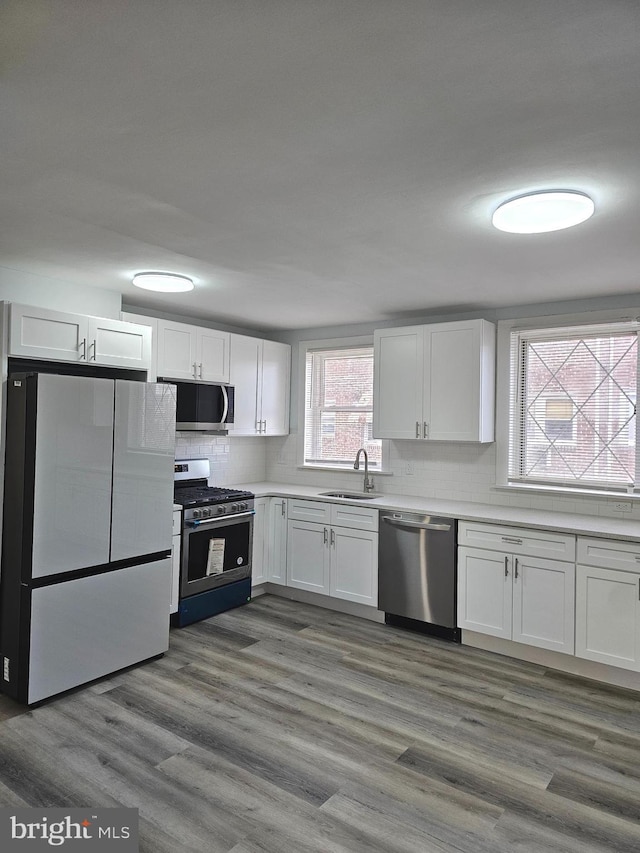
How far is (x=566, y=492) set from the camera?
4.15 m

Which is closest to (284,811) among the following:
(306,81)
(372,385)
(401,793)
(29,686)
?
(401,793)

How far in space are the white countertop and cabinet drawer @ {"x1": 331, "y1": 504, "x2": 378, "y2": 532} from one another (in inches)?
1.9

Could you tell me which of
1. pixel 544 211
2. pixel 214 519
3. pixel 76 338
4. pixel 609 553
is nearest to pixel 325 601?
pixel 214 519

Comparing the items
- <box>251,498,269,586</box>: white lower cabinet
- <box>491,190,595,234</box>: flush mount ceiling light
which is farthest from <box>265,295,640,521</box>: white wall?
<box>491,190,595,234</box>: flush mount ceiling light

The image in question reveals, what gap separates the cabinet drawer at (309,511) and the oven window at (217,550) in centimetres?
40

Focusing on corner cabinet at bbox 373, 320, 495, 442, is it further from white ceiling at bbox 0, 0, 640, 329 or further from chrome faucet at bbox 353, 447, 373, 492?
white ceiling at bbox 0, 0, 640, 329

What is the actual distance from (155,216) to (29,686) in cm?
245

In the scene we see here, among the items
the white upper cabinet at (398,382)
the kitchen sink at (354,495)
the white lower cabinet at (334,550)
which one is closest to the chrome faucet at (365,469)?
the kitchen sink at (354,495)

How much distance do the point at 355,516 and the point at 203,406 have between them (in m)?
1.48

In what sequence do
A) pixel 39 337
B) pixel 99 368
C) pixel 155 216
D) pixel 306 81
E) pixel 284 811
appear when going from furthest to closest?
pixel 99 368, pixel 39 337, pixel 155 216, pixel 284 811, pixel 306 81

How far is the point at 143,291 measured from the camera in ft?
13.5

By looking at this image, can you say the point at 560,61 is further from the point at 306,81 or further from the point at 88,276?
the point at 88,276

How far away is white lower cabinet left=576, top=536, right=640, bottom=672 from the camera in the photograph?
3.34 metres
